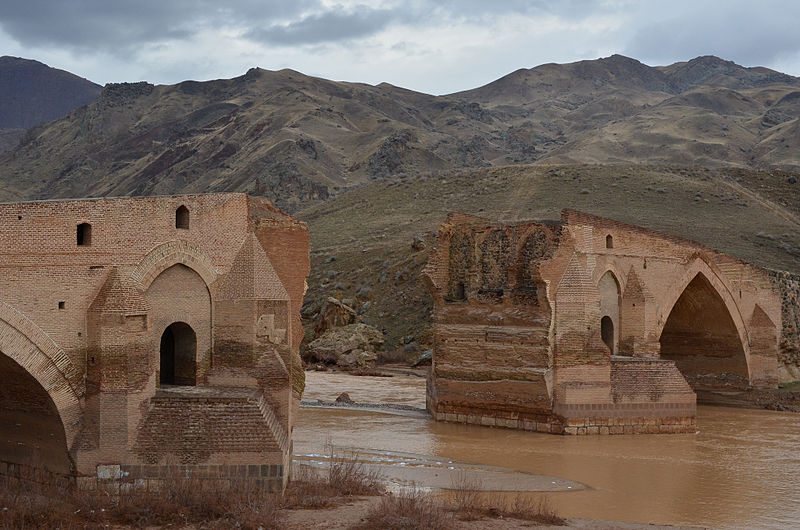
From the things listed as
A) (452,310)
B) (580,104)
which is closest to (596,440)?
(452,310)

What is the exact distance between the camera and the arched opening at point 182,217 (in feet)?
39.0

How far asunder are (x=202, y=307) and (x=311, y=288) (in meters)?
24.0

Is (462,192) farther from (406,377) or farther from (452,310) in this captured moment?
(452,310)

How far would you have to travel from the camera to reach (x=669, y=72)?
139125 millimetres

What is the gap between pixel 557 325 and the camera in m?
17.8

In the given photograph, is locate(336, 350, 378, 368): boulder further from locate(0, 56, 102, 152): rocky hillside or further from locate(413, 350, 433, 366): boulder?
locate(0, 56, 102, 152): rocky hillside

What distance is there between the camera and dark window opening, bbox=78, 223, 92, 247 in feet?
36.0

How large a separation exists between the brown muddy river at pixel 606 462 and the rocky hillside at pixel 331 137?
3972 cm

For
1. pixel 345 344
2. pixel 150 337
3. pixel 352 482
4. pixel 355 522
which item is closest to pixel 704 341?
pixel 345 344

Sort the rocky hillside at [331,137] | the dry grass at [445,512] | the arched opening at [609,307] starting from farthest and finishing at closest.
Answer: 1. the rocky hillside at [331,137]
2. the arched opening at [609,307]
3. the dry grass at [445,512]

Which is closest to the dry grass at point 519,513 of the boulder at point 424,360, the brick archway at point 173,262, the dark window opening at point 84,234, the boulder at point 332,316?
the brick archway at point 173,262

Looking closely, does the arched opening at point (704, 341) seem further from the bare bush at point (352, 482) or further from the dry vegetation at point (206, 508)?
the dry vegetation at point (206, 508)

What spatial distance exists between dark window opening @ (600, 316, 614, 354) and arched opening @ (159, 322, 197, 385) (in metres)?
11.3

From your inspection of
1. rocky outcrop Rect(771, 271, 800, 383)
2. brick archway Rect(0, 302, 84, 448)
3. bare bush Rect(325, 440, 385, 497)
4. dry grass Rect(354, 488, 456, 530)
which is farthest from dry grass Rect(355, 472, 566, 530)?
rocky outcrop Rect(771, 271, 800, 383)
